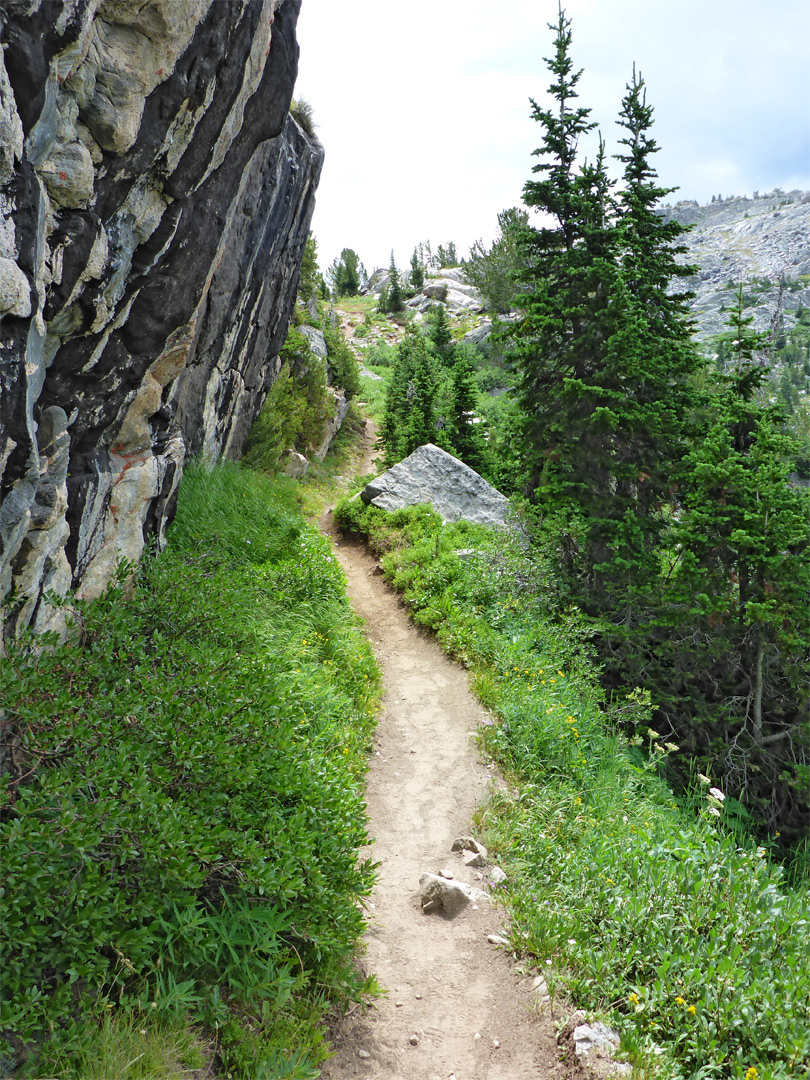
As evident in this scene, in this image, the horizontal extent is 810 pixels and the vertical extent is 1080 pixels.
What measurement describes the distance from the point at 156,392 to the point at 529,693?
606 cm

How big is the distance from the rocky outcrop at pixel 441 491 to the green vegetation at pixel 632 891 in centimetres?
617

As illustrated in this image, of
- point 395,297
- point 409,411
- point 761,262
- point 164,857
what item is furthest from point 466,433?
point 761,262

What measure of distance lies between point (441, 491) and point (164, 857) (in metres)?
12.9

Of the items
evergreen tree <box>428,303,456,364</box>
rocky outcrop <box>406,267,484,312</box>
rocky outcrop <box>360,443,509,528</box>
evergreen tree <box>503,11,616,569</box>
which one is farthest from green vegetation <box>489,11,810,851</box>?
rocky outcrop <box>406,267,484,312</box>

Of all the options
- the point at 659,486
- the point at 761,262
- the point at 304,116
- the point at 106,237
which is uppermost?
the point at 761,262

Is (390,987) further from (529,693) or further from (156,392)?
(156,392)

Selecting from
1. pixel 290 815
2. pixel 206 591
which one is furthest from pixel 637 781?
pixel 206 591

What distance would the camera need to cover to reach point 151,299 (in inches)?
259

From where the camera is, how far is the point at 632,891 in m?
4.79

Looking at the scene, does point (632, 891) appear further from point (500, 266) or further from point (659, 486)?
point (500, 266)

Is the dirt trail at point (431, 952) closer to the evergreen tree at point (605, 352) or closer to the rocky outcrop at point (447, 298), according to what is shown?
the evergreen tree at point (605, 352)

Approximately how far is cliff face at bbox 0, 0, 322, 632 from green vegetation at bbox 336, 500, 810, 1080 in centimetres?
478

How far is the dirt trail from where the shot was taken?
385 centimetres

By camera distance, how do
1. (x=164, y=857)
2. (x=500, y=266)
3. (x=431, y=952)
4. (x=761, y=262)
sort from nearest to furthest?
(x=164, y=857)
(x=431, y=952)
(x=500, y=266)
(x=761, y=262)
